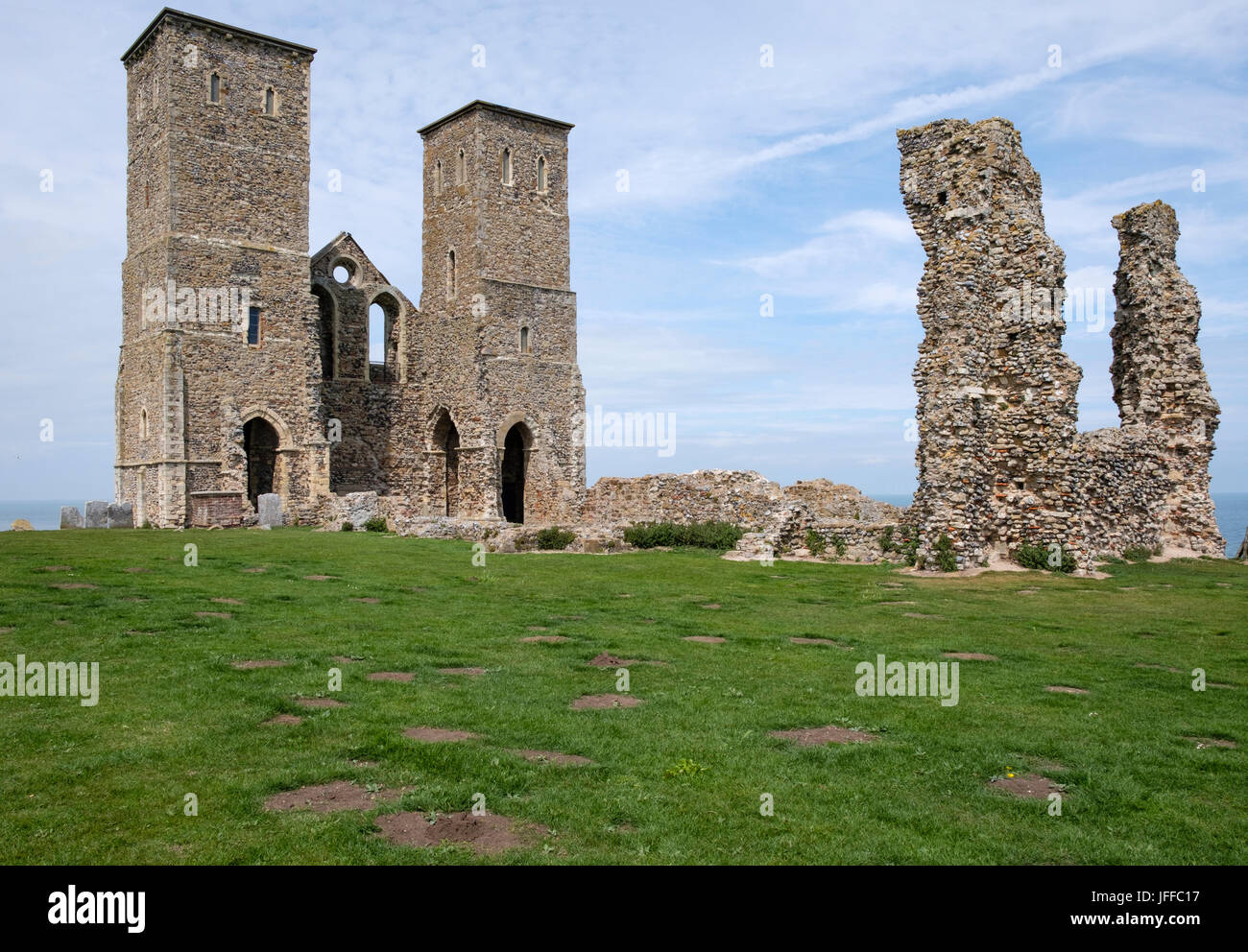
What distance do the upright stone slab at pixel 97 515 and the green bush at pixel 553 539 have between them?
14446 millimetres

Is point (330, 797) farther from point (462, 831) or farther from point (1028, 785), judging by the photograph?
point (1028, 785)

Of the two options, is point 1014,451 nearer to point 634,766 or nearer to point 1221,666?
point 1221,666

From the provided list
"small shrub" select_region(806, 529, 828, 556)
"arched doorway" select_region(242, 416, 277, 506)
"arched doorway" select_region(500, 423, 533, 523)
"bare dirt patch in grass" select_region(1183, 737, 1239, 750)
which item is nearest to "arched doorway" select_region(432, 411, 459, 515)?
"arched doorway" select_region(500, 423, 533, 523)

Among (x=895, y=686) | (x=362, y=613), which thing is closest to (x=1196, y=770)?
(x=895, y=686)

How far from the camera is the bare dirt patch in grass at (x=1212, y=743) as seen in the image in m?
7.64

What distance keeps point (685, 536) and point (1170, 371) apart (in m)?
14.1

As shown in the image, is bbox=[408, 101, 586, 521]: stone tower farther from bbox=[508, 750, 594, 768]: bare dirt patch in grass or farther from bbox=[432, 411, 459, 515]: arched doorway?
bbox=[508, 750, 594, 768]: bare dirt patch in grass

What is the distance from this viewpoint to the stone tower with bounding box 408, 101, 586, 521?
135 ft

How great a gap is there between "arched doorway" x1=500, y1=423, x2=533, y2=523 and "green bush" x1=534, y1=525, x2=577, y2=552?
57.4 ft

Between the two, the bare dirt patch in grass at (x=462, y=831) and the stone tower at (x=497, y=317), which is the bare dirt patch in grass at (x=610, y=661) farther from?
the stone tower at (x=497, y=317)

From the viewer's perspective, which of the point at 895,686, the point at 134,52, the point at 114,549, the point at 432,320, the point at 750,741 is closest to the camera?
the point at 750,741

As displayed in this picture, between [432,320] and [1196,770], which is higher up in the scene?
[432,320]
